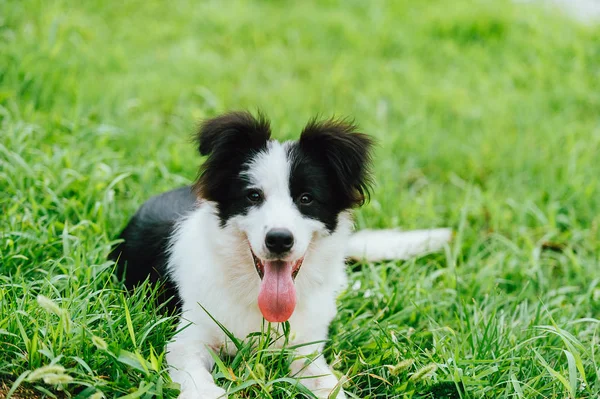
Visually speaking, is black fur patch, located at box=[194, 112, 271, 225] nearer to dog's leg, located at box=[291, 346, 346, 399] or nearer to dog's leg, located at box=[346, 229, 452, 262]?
dog's leg, located at box=[291, 346, 346, 399]

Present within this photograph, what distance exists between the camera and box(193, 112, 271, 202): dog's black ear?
274cm

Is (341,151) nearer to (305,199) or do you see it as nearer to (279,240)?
(305,199)

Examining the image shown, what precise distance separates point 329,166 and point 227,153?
438 mm

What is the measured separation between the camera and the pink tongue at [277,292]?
263 centimetres

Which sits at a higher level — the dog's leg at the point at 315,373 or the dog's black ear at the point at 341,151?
the dog's black ear at the point at 341,151

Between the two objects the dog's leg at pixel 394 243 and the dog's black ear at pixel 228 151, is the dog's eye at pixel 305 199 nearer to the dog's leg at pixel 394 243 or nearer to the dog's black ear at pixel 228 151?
the dog's black ear at pixel 228 151

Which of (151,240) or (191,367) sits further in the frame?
(151,240)

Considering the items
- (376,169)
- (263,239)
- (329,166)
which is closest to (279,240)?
(263,239)

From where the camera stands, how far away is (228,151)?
109 inches

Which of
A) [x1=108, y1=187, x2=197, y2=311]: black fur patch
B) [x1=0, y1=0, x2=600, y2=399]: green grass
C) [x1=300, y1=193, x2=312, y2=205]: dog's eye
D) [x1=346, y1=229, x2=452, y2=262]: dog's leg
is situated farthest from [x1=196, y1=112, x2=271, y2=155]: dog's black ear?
[x1=346, y1=229, x2=452, y2=262]: dog's leg

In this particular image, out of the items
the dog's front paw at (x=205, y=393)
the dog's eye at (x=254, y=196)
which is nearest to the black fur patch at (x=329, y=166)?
the dog's eye at (x=254, y=196)

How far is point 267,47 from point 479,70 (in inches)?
85.5

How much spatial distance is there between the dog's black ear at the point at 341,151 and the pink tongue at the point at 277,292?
44 cm

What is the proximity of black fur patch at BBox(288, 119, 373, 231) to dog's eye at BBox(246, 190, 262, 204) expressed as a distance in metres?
0.16
